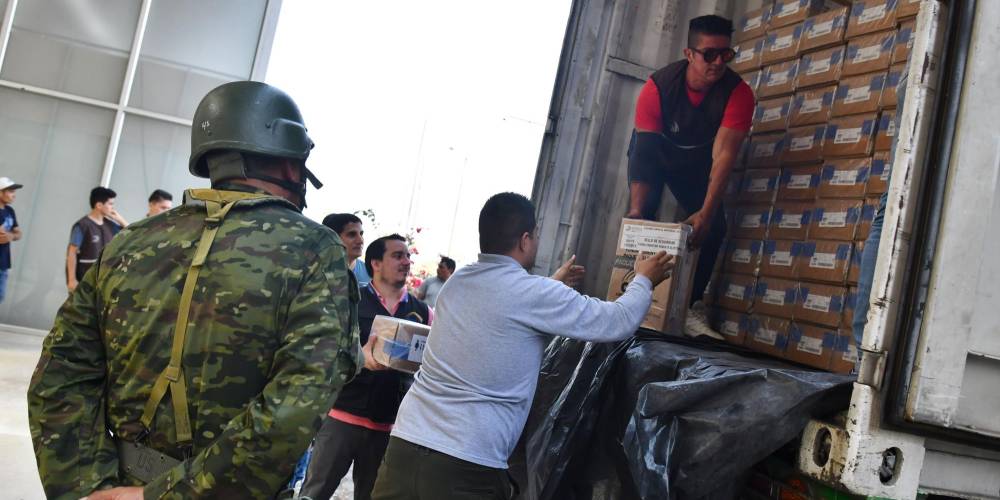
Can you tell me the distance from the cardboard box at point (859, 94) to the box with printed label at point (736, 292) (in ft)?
2.73

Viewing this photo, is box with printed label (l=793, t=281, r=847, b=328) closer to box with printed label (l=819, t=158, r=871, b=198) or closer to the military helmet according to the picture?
box with printed label (l=819, t=158, r=871, b=198)

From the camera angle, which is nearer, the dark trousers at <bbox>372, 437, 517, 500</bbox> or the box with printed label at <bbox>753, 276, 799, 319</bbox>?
the dark trousers at <bbox>372, 437, 517, 500</bbox>

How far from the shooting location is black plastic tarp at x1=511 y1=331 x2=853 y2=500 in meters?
2.23

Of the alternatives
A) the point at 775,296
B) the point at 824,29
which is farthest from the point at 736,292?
the point at 824,29

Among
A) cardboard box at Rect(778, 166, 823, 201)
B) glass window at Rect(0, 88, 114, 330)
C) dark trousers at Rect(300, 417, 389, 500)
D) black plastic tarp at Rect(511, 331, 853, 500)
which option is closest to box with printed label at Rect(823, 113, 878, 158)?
cardboard box at Rect(778, 166, 823, 201)

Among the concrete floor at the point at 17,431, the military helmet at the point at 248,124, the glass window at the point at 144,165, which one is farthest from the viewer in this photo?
the glass window at the point at 144,165

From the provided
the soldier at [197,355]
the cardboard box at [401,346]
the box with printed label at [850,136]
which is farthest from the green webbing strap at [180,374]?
the box with printed label at [850,136]

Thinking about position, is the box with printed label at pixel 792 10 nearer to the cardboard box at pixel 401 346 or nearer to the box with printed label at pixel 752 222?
the box with printed label at pixel 752 222

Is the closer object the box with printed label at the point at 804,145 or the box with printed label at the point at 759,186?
the box with printed label at the point at 804,145

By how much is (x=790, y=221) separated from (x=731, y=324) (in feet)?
1.79

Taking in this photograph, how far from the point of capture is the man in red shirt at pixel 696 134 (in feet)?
12.8

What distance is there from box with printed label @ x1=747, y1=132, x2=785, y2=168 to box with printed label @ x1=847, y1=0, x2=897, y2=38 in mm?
558

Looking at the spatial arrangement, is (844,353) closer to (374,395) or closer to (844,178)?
(844,178)

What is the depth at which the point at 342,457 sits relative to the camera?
4129 millimetres
